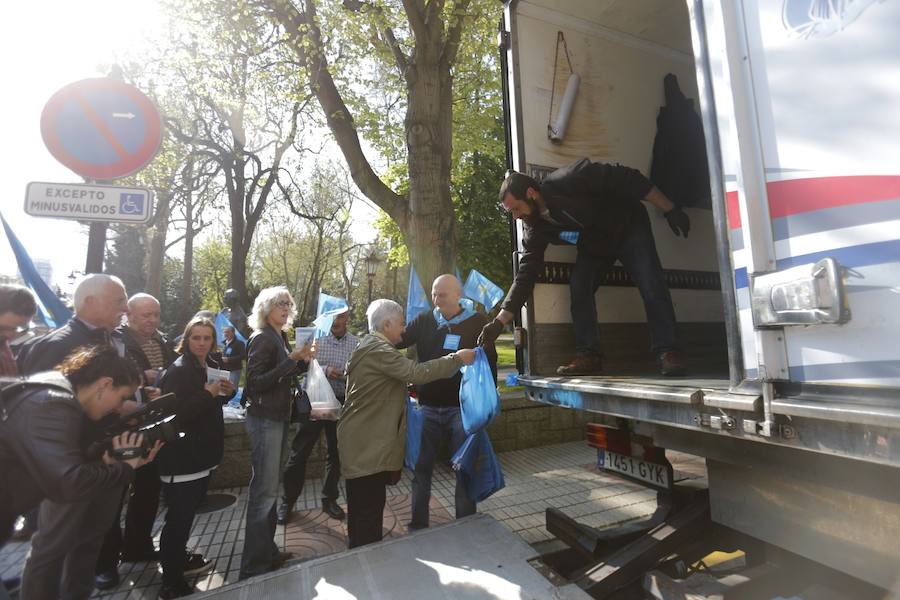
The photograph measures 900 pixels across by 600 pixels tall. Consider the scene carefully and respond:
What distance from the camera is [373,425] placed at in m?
2.75

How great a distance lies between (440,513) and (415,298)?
225 cm

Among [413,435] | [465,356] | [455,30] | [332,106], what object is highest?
[455,30]

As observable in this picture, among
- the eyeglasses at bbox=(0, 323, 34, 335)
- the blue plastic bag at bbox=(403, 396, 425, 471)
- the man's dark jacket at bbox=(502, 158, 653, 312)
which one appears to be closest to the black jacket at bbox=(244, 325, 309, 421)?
the blue plastic bag at bbox=(403, 396, 425, 471)

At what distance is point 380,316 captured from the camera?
2.94m

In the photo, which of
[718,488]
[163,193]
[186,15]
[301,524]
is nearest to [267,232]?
[163,193]

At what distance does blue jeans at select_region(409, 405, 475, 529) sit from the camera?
10.4ft

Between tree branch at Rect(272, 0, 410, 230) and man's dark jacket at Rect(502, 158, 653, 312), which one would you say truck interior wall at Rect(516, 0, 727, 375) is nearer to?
man's dark jacket at Rect(502, 158, 653, 312)

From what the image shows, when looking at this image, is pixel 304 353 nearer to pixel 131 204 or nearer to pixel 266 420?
pixel 266 420

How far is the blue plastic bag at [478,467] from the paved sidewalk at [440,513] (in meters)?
0.68

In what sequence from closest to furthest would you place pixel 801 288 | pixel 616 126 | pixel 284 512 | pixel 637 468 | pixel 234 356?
pixel 801 288 < pixel 637 468 < pixel 616 126 < pixel 284 512 < pixel 234 356

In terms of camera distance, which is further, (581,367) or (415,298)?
(415,298)

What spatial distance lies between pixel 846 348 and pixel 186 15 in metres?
9.27

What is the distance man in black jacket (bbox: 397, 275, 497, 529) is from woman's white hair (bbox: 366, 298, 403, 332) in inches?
17.4

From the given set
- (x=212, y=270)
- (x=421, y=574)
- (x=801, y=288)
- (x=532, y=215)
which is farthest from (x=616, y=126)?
(x=212, y=270)
